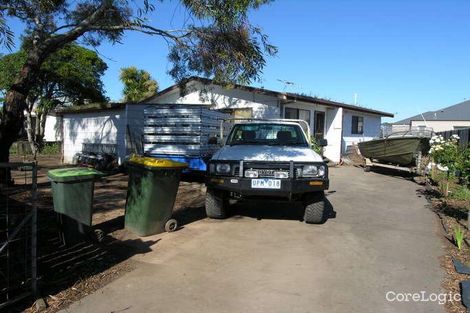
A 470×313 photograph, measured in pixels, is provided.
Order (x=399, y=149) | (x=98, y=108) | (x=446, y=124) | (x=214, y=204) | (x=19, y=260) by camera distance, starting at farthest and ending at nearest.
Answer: (x=446, y=124) → (x=98, y=108) → (x=399, y=149) → (x=214, y=204) → (x=19, y=260)

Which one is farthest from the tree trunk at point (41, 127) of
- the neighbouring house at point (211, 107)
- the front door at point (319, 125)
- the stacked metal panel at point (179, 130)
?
the stacked metal panel at point (179, 130)

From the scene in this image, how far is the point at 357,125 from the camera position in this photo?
24078 mm

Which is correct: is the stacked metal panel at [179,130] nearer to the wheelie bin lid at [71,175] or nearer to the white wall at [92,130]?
the white wall at [92,130]

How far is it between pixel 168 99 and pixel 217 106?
285cm

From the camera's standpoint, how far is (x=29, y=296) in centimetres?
407

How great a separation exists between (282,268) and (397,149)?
37.4ft

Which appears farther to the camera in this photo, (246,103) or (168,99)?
(168,99)

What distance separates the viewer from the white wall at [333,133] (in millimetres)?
20203

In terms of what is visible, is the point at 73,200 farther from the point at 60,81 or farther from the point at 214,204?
the point at 60,81

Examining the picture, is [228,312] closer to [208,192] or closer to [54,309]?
[54,309]

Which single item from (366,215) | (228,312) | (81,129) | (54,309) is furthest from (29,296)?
(81,129)

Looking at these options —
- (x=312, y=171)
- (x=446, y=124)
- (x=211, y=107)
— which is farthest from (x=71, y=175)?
(x=446, y=124)

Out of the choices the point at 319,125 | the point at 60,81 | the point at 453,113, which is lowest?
the point at 319,125

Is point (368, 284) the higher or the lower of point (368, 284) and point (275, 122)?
the lower
